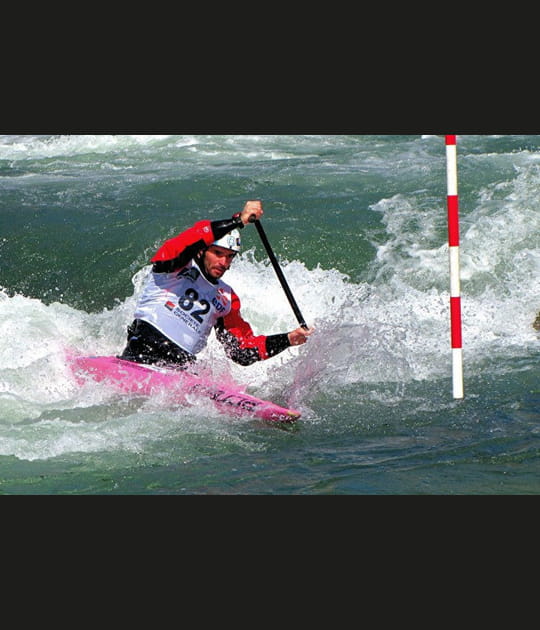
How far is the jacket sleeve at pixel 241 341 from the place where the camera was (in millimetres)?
6762

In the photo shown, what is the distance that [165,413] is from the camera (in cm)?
634

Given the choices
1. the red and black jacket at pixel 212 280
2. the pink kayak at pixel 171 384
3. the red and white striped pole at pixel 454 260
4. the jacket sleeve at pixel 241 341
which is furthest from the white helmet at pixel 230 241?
the red and white striped pole at pixel 454 260

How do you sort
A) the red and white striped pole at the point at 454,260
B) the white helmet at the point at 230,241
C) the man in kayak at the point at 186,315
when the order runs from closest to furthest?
the red and white striped pole at the point at 454,260, the white helmet at the point at 230,241, the man in kayak at the point at 186,315

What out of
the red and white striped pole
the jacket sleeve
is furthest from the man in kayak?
the red and white striped pole

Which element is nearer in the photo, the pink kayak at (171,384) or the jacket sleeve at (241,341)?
the pink kayak at (171,384)

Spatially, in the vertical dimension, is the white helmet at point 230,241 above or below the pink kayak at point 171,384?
above

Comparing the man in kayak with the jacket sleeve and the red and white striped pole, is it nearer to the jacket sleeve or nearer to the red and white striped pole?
the jacket sleeve

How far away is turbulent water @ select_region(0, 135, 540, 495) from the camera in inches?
221

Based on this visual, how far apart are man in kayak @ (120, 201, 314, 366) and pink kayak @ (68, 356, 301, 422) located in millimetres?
131

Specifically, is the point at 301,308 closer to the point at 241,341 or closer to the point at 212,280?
the point at 241,341

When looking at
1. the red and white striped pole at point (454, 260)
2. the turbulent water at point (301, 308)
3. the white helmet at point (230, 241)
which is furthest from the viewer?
the white helmet at point (230, 241)

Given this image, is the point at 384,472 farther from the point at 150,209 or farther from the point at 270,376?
the point at 150,209

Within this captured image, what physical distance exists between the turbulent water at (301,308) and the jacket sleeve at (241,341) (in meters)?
0.16

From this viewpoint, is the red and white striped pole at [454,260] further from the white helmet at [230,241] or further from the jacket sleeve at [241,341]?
the white helmet at [230,241]
